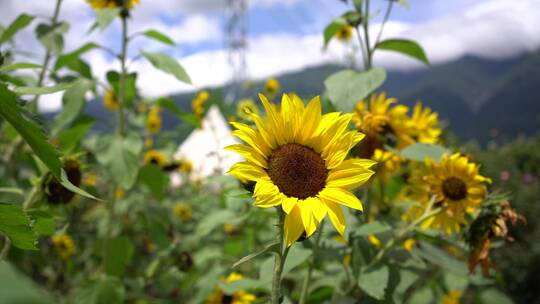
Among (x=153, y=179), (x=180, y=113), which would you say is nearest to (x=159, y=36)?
Answer: (x=180, y=113)

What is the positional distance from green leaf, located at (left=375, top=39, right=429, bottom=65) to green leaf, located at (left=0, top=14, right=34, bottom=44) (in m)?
1.18

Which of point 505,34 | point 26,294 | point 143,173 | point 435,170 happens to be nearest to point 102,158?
point 143,173

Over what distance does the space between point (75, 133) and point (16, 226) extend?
99 cm

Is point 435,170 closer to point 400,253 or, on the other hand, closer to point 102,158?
point 400,253

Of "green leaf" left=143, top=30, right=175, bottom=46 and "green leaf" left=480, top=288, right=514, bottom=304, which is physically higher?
"green leaf" left=143, top=30, right=175, bottom=46

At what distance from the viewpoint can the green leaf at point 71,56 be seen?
159cm

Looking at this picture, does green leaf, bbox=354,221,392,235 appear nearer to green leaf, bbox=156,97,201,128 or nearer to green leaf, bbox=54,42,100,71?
green leaf, bbox=156,97,201,128

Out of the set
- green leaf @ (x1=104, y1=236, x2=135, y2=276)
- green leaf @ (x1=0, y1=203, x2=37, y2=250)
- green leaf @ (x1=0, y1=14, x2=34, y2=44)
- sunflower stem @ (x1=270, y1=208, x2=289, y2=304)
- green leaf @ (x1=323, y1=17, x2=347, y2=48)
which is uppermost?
green leaf @ (x1=0, y1=14, x2=34, y2=44)

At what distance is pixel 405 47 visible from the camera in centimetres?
154

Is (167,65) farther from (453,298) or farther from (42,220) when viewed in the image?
(453,298)

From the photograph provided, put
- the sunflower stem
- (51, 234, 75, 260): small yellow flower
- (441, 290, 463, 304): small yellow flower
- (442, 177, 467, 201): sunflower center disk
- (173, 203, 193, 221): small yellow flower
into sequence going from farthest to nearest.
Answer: (173, 203, 193, 221): small yellow flower < (51, 234, 75, 260): small yellow flower < (441, 290, 463, 304): small yellow flower < (442, 177, 467, 201): sunflower center disk < the sunflower stem

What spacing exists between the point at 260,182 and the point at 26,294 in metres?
0.60

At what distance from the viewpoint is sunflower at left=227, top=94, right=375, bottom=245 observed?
798 millimetres

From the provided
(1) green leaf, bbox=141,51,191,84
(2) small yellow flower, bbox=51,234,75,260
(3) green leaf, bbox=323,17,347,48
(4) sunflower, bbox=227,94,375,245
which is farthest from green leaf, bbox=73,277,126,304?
(2) small yellow flower, bbox=51,234,75,260
